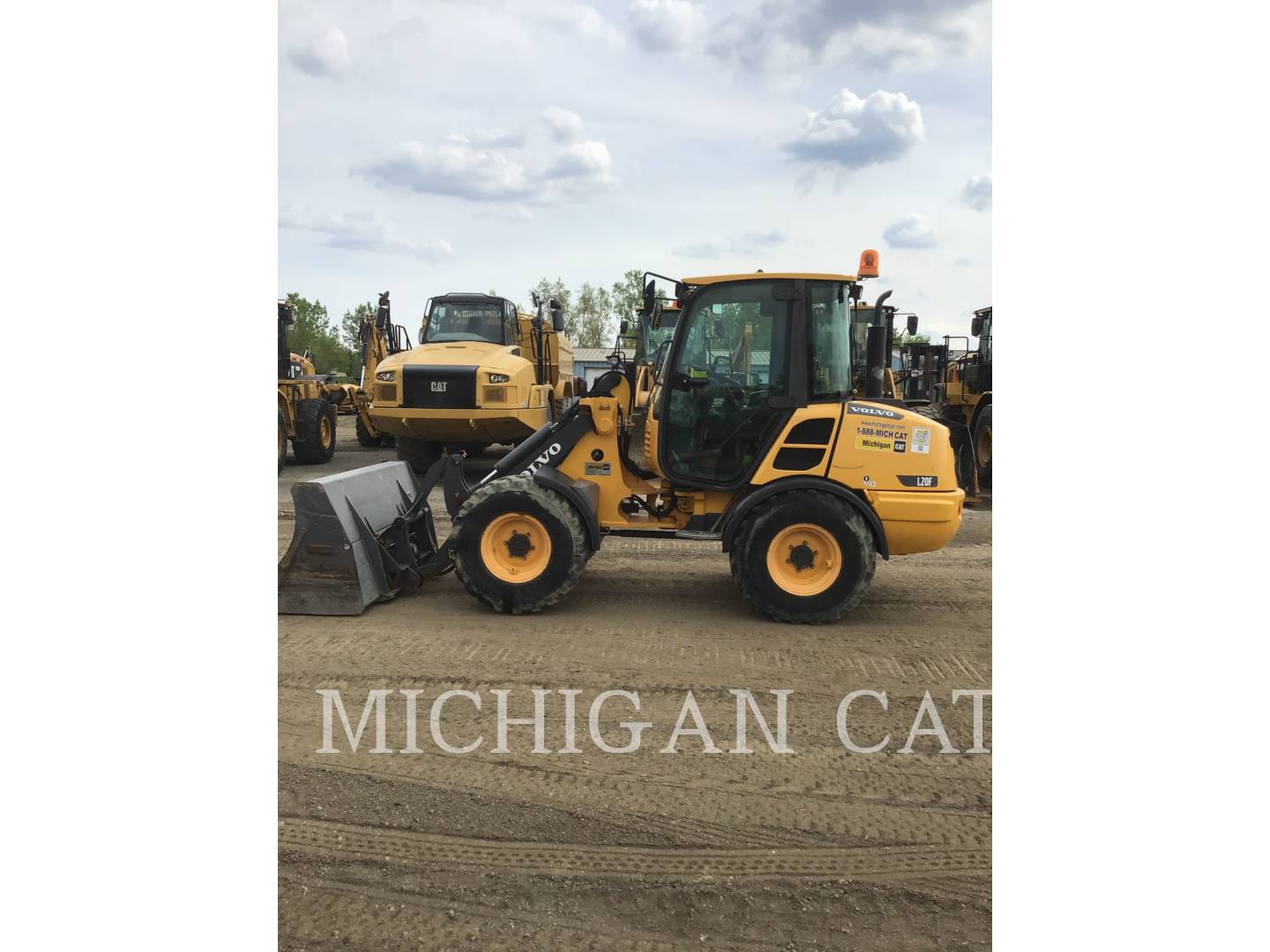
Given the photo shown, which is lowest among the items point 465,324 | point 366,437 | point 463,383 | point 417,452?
point 417,452

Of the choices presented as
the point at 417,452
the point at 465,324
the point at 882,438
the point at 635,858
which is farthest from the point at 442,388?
the point at 635,858

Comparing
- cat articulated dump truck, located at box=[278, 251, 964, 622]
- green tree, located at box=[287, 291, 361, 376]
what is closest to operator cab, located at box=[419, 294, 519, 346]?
cat articulated dump truck, located at box=[278, 251, 964, 622]

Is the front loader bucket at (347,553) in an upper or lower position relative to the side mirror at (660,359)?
lower

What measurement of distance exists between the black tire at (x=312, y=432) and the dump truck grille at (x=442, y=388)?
319 centimetres

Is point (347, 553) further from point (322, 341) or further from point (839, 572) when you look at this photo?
point (322, 341)

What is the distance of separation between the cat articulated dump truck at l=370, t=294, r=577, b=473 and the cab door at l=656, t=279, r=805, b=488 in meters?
6.53

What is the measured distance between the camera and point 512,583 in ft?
19.4

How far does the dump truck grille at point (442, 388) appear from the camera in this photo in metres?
Result: 12.2

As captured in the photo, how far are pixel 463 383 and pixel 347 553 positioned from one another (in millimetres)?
6654

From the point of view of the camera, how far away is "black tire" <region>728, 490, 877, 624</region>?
573cm

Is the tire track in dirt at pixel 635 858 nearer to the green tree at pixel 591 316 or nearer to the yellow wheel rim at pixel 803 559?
the yellow wheel rim at pixel 803 559

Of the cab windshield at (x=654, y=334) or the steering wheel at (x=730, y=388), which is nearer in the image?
the steering wheel at (x=730, y=388)

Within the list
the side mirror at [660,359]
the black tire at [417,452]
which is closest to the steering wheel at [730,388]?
the side mirror at [660,359]

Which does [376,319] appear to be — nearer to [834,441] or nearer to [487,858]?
[834,441]
